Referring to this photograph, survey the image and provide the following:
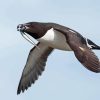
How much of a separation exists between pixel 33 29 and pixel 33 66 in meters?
4.38

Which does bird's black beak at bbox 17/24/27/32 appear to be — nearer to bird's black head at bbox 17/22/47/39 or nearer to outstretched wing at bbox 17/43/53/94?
bird's black head at bbox 17/22/47/39

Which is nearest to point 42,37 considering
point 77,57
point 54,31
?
point 54,31

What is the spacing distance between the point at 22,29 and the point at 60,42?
1.25 m

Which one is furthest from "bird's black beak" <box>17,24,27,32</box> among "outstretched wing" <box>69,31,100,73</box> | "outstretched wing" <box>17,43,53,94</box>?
"outstretched wing" <box>17,43,53,94</box>

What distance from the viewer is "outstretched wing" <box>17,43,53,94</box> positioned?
29203 millimetres

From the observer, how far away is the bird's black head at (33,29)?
2542cm

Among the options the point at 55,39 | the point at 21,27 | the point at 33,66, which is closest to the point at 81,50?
the point at 55,39

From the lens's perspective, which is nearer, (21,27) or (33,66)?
(21,27)

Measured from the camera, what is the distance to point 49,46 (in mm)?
26578

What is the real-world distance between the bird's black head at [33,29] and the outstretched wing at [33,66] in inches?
129

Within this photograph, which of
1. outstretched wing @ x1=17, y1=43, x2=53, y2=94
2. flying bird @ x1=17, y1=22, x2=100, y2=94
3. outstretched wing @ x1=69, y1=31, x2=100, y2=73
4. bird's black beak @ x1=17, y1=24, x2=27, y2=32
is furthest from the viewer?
outstretched wing @ x1=17, y1=43, x2=53, y2=94

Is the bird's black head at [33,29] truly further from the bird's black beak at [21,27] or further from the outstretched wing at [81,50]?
the outstretched wing at [81,50]

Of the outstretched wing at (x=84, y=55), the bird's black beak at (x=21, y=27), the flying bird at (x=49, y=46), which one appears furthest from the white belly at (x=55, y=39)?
the outstretched wing at (x=84, y=55)

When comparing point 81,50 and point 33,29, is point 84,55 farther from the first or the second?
point 33,29
